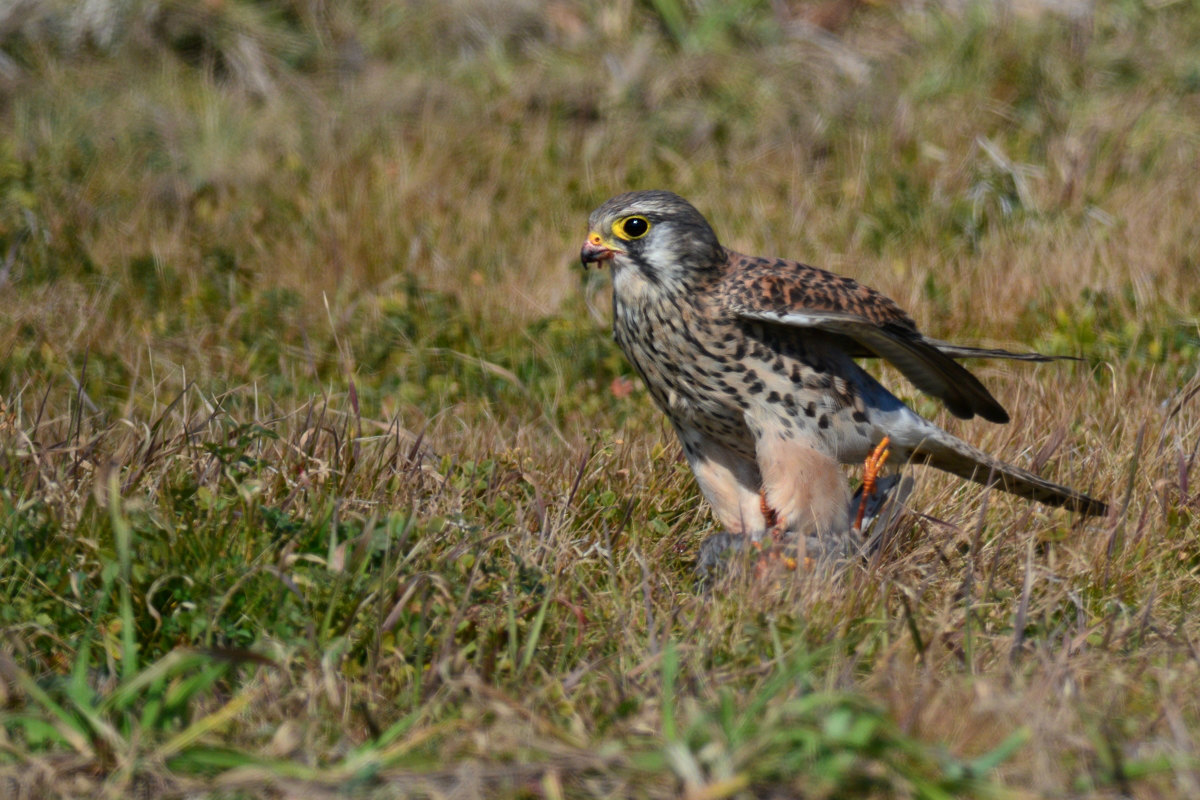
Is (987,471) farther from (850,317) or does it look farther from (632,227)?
(632,227)

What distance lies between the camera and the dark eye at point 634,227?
3.99 metres

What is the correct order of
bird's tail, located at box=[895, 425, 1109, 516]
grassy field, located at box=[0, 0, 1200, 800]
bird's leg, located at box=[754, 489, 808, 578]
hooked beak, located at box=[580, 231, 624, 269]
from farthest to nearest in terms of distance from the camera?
hooked beak, located at box=[580, 231, 624, 269] < bird's tail, located at box=[895, 425, 1109, 516] < bird's leg, located at box=[754, 489, 808, 578] < grassy field, located at box=[0, 0, 1200, 800]

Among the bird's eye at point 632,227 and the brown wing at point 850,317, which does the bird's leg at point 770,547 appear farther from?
the bird's eye at point 632,227

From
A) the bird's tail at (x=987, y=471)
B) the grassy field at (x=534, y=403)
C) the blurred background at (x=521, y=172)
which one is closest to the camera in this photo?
the grassy field at (x=534, y=403)

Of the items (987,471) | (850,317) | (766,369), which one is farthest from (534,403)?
(987,471)

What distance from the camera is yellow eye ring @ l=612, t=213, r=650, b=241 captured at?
13.1 feet

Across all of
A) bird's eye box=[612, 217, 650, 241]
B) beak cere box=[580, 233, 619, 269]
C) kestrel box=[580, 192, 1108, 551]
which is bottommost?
kestrel box=[580, 192, 1108, 551]

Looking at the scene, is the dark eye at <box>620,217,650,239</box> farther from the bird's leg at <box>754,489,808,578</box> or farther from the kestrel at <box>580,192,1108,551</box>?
the bird's leg at <box>754,489,808,578</box>

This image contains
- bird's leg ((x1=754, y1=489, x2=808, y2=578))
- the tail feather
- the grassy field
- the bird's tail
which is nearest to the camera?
the grassy field

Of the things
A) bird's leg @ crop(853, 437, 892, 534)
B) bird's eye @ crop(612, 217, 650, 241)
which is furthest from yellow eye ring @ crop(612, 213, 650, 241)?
bird's leg @ crop(853, 437, 892, 534)

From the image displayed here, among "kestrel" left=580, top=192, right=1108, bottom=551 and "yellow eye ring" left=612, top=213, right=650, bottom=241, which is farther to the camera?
"yellow eye ring" left=612, top=213, right=650, bottom=241

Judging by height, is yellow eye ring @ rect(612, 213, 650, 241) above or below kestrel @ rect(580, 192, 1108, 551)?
above

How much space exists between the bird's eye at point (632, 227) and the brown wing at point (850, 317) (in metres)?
0.30

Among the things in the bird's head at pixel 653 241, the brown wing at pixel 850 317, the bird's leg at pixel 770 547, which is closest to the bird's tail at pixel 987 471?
the brown wing at pixel 850 317
